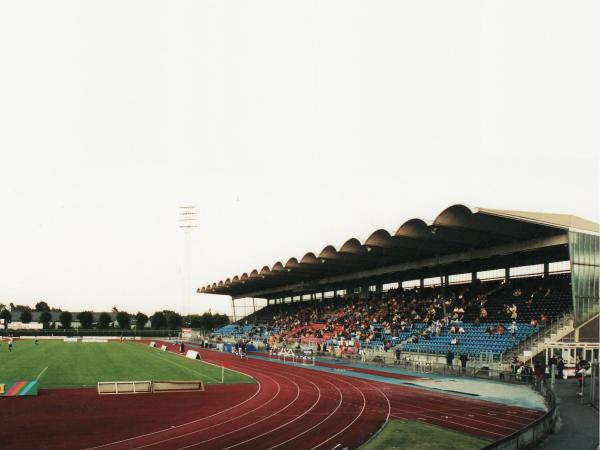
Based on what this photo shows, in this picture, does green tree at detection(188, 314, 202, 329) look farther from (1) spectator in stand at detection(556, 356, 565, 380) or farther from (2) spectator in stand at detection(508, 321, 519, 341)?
(1) spectator in stand at detection(556, 356, 565, 380)

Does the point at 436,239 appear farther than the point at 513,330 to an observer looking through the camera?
Yes

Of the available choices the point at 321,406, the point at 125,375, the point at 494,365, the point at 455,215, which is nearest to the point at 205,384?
the point at 125,375

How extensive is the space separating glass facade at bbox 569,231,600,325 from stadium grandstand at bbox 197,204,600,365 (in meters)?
0.06

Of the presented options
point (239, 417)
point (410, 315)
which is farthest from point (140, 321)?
point (239, 417)

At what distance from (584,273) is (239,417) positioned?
79.6 ft

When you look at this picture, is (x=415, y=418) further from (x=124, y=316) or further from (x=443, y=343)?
(x=124, y=316)

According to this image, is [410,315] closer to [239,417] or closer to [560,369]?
[560,369]

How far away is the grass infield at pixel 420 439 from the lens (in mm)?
13664

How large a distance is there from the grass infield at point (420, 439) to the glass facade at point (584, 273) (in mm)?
19207

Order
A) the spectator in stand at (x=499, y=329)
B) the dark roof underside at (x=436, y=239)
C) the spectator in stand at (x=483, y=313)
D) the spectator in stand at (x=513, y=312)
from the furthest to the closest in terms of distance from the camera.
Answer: the spectator in stand at (x=483, y=313) → the spectator in stand at (x=513, y=312) → the spectator in stand at (x=499, y=329) → the dark roof underside at (x=436, y=239)

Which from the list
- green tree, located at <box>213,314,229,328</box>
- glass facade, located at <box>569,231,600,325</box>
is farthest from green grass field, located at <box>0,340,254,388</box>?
green tree, located at <box>213,314,229,328</box>

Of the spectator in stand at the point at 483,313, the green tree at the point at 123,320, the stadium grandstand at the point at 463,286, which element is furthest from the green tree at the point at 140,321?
the spectator in stand at the point at 483,313

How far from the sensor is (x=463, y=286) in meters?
44.9

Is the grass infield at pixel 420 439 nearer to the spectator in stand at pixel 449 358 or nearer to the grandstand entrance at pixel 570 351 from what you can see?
the grandstand entrance at pixel 570 351
